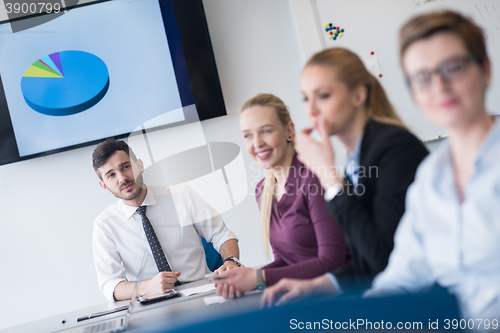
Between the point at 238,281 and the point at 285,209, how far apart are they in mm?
190

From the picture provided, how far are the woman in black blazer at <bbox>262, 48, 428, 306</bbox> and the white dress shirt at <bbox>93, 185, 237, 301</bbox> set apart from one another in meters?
0.83

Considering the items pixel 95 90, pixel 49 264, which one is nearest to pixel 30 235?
pixel 49 264

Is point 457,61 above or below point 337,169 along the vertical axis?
above

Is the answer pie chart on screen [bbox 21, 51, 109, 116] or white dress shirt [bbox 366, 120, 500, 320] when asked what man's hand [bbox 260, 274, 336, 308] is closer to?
white dress shirt [bbox 366, 120, 500, 320]

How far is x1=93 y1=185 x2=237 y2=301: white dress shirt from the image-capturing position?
146 cm

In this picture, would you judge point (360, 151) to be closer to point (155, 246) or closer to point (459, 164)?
point (459, 164)

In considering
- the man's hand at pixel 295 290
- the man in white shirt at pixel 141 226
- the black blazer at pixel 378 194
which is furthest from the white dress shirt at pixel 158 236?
the black blazer at pixel 378 194

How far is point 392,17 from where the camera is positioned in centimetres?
134

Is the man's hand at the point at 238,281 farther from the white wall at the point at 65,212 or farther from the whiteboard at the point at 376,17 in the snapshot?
the white wall at the point at 65,212

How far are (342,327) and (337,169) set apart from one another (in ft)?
0.75

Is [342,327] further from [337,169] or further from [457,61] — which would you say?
[457,61]

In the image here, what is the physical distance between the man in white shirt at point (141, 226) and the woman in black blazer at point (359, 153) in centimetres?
80

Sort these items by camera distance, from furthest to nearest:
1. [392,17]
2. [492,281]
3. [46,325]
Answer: [392,17] → [46,325] → [492,281]

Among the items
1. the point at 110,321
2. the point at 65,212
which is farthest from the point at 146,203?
the point at 65,212
